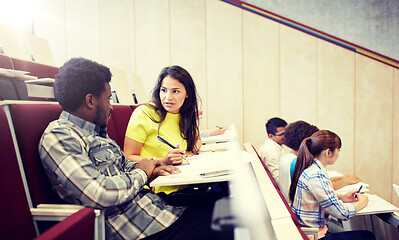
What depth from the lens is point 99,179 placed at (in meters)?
0.67

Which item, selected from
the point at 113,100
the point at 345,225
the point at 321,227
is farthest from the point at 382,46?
the point at 113,100

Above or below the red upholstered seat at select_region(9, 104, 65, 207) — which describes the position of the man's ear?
above

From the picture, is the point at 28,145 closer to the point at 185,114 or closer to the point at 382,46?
the point at 185,114

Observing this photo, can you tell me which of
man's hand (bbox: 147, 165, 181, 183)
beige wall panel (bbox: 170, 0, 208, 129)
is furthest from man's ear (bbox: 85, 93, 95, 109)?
beige wall panel (bbox: 170, 0, 208, 129)

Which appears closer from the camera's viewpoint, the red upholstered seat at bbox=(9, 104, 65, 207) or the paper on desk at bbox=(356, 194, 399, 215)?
the red upholstered seat at bbox=(9, 104, 65, 207)

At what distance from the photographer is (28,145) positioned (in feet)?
2.19

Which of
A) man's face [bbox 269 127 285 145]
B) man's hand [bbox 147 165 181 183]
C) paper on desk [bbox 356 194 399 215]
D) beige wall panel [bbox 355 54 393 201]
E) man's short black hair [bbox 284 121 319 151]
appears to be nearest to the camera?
man's hand [bbox 147 165 181 183]

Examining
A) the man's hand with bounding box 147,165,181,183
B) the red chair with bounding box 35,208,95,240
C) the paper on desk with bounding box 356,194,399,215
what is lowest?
the paper on desk with bounding box 356,194,399,215

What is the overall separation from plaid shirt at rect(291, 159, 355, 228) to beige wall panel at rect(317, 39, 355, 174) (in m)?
1.67

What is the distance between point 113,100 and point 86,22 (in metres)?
1.27

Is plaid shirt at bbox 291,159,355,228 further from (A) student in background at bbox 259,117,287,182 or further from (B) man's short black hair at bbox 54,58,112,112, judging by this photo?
(B) man's short black hair at bbox 54,58,112,112

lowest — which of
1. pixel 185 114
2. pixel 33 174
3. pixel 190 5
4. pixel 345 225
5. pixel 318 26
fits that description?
pixel 345 225

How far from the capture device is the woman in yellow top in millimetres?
1180

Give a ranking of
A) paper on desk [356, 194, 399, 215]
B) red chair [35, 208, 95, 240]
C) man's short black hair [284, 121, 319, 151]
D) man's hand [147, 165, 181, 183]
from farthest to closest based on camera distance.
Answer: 1. man's short black hair [284, 121, 319, 151]
2. paper on desk [356, 194, 399, 215]
3. man's hand [147, 165, 181, 183]
4. red chair [35, 208, 95, 240]
